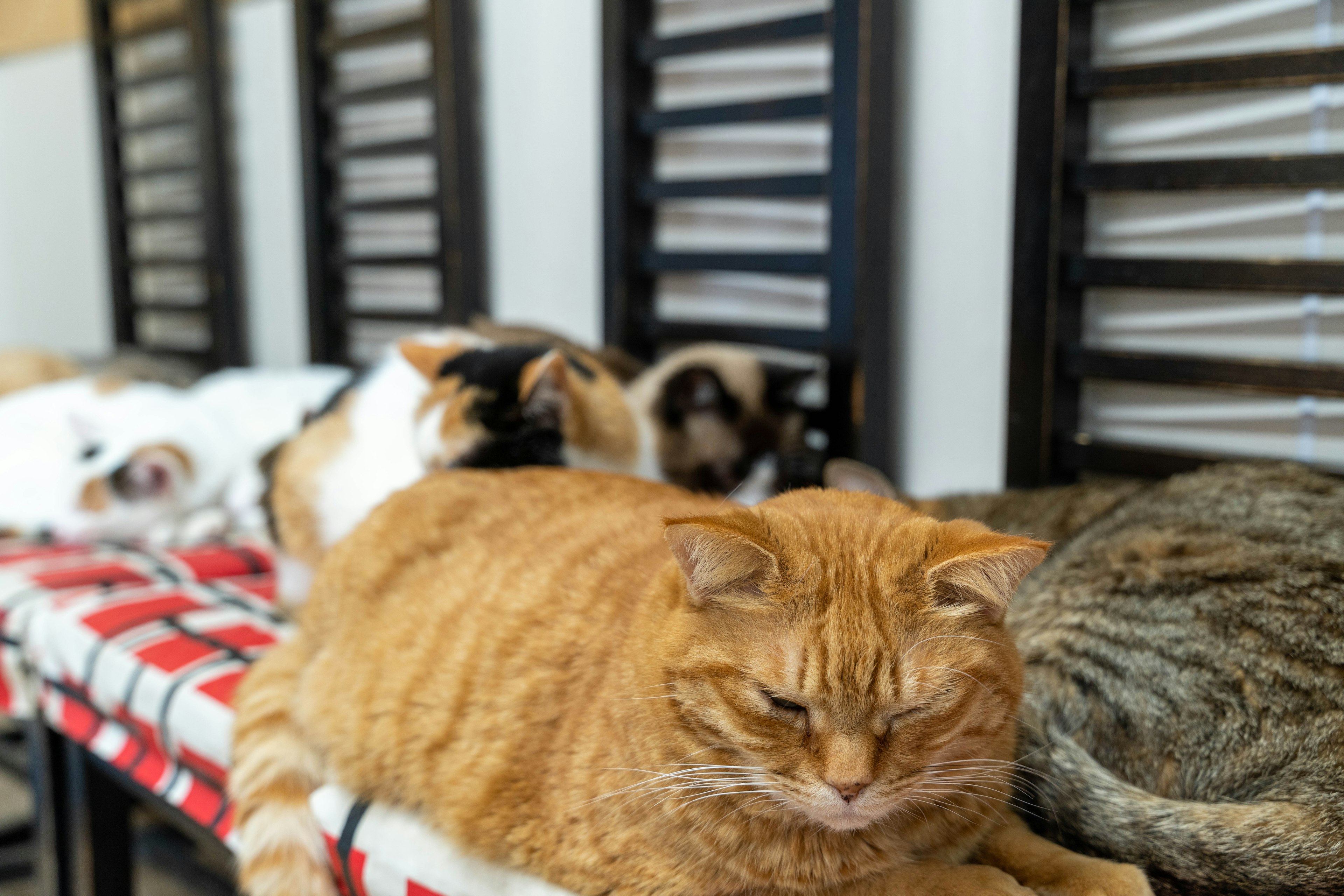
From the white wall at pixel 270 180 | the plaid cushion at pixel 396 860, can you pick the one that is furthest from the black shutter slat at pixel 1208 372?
the white wall at pixel 270 180

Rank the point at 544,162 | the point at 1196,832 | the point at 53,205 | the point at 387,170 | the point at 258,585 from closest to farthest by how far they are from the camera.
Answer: the point at 1196,832 → the point at 258,585 → the point at 544,162 → the point at 387,170 → the point at 53,205

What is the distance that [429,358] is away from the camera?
1.66 metres

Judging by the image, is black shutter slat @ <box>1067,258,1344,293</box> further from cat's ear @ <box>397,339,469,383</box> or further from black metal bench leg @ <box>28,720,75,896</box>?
black metal bench leg @ <box>28,720,75,896</box>

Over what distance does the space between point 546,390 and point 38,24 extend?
369 cm

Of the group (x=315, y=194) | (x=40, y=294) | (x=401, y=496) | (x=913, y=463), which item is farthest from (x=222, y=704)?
(x=40, y=294)

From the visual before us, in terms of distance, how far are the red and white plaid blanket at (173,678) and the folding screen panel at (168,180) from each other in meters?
1.42

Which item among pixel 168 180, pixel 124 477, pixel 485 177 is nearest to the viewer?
pixel 124 477

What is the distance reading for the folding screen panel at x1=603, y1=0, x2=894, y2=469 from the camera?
173cm

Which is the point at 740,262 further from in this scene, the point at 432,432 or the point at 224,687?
the point at 224,687

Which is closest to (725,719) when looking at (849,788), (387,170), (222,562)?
(849,788)

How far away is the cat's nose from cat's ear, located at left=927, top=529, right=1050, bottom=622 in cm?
15

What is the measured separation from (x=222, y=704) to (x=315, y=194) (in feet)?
6.13

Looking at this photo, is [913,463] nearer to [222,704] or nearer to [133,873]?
[222,704]

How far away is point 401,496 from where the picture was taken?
138 centimetres
